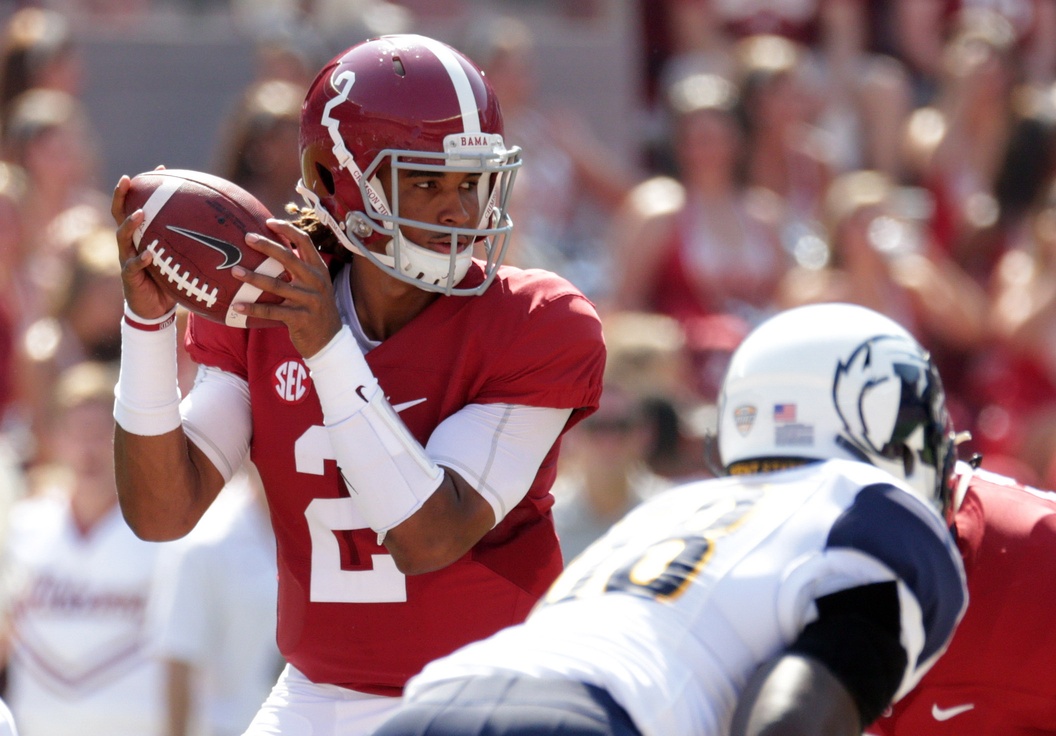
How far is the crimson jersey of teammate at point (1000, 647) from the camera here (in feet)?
9.11

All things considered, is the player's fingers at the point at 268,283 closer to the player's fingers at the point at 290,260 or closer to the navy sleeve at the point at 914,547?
the player's fingers at the point at 290,260

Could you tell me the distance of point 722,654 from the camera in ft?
7.46

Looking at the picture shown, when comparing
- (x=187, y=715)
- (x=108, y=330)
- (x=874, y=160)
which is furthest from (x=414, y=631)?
(x=874, y=160)

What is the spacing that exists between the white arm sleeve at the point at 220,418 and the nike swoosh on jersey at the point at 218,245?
0.37 m

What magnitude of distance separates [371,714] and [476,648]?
1.87ft

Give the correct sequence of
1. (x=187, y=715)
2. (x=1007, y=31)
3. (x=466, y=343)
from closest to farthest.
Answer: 1. (x=466, y=343)
2. (x=187, y=715)
3. (x=1007, y=31)

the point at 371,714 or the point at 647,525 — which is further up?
the point at 647,525

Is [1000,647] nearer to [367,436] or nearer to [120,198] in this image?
[367,436]

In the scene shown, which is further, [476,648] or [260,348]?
[260,348]

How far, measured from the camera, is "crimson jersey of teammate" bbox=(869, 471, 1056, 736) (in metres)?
2.78

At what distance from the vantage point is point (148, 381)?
2.71 meters

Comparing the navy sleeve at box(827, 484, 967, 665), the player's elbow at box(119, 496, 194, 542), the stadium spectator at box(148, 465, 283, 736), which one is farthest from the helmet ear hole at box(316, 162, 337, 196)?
the stadium spectator at box(148, 465, 283, 736)

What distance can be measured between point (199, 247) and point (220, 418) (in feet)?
1.31

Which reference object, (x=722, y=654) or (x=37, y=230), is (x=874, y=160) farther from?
(x=722, y=654)
